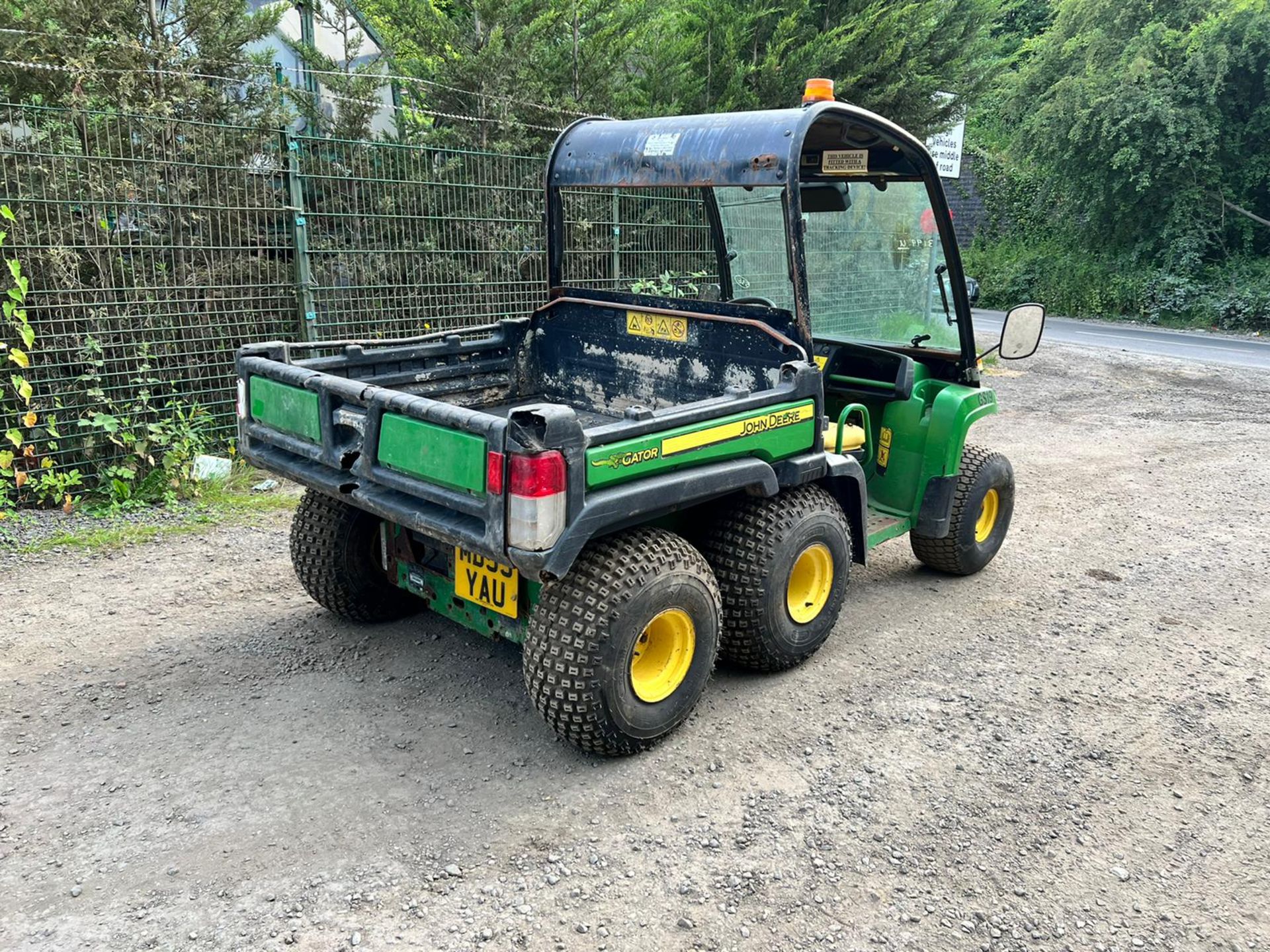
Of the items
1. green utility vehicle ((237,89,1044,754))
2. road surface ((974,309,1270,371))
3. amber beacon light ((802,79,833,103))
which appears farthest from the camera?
road surface ((974,309,1270,371))

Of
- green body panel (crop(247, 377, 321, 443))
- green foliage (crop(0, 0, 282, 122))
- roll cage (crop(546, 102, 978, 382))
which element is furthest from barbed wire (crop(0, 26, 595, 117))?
green body panel (crop(247, 377, 321, 443))

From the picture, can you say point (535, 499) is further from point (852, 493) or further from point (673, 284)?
point (673, 284)

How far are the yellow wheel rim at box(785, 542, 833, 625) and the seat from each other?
0.60 meters

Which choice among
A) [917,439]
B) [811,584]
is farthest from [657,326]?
[917,439]

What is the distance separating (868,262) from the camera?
5117mm

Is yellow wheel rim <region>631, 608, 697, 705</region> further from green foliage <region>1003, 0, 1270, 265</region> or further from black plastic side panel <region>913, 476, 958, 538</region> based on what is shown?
green foliage <region>1003, 0, 1270, 265</region>

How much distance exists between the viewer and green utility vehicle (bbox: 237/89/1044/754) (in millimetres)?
3234

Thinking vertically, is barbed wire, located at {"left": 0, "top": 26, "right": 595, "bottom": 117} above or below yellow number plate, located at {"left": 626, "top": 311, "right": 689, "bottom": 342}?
above

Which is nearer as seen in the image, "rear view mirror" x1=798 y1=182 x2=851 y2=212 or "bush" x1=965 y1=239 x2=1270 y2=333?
"rear view mirror" x1=798 y1=182 x2=851 y2=212

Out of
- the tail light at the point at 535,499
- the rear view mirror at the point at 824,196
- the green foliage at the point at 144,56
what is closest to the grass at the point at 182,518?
the green foliage at the point at 144,56

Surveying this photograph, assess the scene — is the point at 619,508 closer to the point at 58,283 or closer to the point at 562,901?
the point at 562,901

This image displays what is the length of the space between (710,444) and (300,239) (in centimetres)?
456

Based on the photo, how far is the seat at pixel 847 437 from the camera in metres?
4.54

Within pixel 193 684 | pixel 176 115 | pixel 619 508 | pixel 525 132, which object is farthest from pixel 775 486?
pixel 525 132
